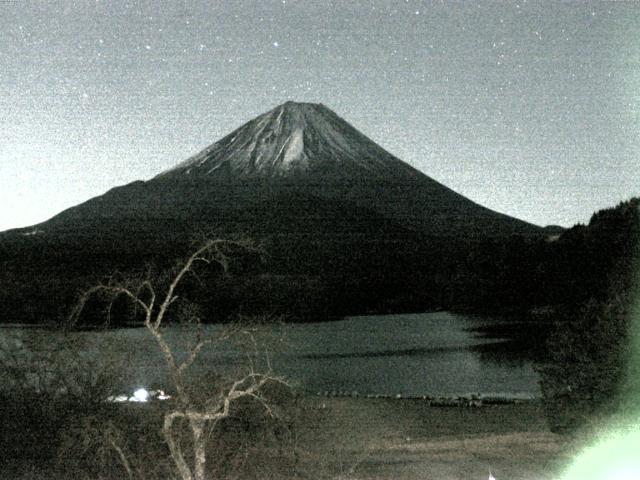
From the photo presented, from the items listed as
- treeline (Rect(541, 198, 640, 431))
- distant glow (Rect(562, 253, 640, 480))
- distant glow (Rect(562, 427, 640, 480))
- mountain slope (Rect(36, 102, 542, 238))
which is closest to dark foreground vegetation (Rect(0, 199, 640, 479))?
treeline (Rect(541, 198, 640, 431))

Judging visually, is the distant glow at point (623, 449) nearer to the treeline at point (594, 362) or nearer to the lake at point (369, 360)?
the treeline at point (594, 362)

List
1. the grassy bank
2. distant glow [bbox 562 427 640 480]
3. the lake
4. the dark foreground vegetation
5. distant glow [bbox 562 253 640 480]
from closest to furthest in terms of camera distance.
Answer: distant glow [bbox 562 427 640 480] < distant glow [bbox 562 253 640 480] < the dark foreground vegetation < the grassy bank < the lake

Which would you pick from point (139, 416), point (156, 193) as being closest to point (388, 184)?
point (156, 193)

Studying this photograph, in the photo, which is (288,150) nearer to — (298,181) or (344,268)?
(298,181)

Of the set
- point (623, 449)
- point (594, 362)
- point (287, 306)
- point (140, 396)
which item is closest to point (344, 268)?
point (287, 306)

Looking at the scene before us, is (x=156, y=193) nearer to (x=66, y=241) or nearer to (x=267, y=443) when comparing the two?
(x=66, y=241)

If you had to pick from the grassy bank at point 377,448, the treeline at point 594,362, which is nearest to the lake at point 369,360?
the grassy bank at point 377,448

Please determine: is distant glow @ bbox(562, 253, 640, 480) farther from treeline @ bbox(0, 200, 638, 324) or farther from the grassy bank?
treeline @ bbox(0, 200, 638, 324)
